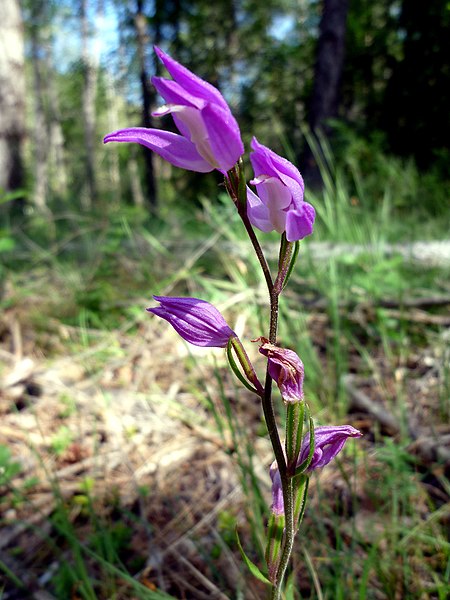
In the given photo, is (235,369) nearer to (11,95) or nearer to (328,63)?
(11,95)

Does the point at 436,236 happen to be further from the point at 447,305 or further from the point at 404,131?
the point at 404,131

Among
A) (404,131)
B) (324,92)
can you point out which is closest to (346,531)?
(324,92)

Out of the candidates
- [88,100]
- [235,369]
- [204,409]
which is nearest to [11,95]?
[204,409]

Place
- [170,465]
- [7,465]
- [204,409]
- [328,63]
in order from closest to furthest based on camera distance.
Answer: [7,465] → [170,465] → [204,409] → [328,63]

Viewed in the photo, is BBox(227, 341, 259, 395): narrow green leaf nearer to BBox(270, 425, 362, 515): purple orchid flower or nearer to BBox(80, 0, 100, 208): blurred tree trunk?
BBox(270, 425, 362, 515): purple orchid flower

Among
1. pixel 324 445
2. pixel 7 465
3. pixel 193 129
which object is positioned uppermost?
pixel 193 129

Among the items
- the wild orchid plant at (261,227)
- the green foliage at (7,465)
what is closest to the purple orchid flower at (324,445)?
the wild orchid plant at (261,227)

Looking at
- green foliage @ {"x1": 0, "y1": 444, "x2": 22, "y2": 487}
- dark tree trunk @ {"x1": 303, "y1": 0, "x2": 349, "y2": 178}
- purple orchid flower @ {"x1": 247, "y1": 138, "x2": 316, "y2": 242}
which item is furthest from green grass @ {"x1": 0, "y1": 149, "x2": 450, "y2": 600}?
dark tree trunk @ {"x1": 303, "y1": 0, "x2": 349, "y2": 178}
